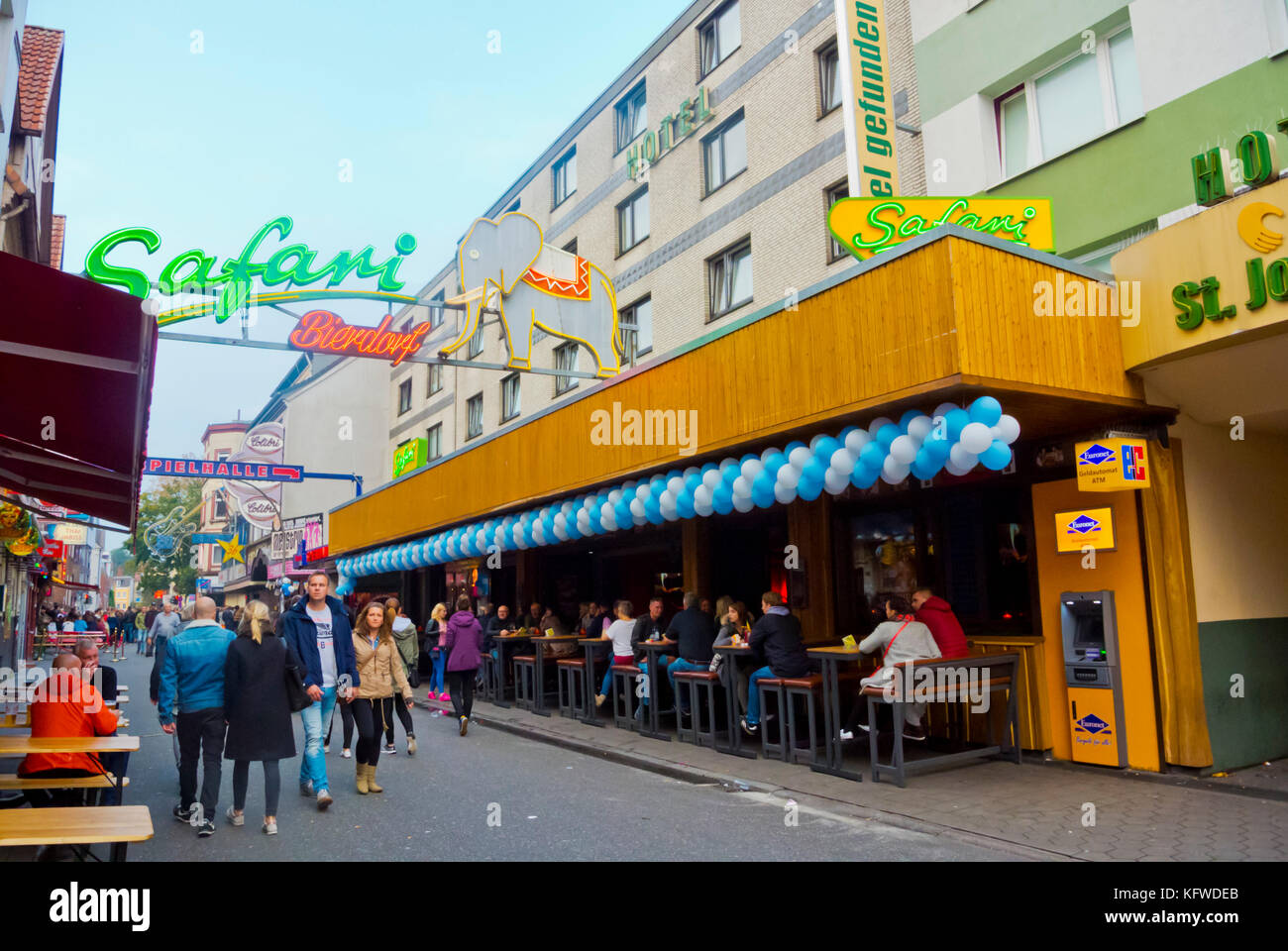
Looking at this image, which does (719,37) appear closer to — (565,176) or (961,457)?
(565,176)

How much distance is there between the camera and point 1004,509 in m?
9.83

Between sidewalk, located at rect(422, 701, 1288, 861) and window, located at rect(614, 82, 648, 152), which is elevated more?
window, located at rect(614, 82, 648, 152)

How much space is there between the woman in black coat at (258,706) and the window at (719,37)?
14.7 m

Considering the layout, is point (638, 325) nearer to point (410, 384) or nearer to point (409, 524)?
point (409, 524)

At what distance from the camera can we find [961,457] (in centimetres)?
709

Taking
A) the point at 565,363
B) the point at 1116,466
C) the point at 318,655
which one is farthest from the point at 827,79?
the point at 318,655

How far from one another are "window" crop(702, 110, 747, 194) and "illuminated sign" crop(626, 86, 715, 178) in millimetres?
415

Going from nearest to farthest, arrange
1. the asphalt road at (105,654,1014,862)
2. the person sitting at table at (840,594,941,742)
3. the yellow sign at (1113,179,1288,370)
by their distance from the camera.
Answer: the asphalt road at (105,654,1014,862), the yellow sign at (1113,179,1288,370), the person sitting at table at (840,594,941,742)

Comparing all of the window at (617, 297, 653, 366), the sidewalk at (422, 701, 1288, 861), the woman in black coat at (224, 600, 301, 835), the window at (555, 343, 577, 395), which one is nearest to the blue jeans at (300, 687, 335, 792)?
the woman in black coat at (224, 600, 301, 835)

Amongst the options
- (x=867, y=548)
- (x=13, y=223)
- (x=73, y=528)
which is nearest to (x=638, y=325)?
(x=867, y=548)

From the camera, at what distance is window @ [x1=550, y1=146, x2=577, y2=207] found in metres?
23.2

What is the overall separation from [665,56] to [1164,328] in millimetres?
14560

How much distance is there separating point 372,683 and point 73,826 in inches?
176

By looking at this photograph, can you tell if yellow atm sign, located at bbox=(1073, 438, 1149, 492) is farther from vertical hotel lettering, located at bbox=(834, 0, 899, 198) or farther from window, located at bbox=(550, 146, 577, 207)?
window, located at bbox=(550, 146, 577, 207)
